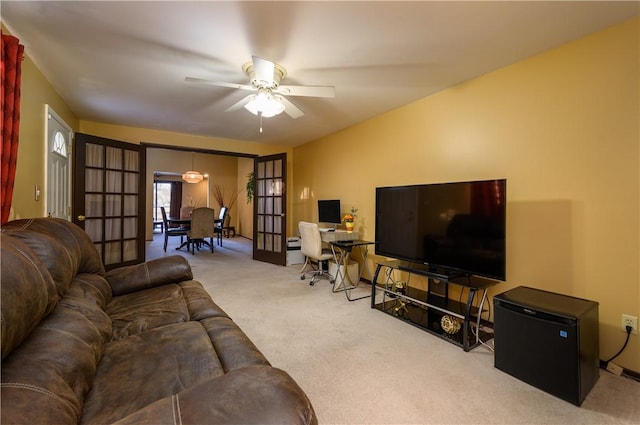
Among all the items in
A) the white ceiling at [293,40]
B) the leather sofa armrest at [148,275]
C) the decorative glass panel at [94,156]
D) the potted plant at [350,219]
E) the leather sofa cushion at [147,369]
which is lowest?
the leather sofa cushion at [147,369]

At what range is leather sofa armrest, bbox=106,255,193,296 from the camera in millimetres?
2090

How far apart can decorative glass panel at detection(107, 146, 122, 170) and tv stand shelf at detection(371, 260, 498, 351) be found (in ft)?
13.8

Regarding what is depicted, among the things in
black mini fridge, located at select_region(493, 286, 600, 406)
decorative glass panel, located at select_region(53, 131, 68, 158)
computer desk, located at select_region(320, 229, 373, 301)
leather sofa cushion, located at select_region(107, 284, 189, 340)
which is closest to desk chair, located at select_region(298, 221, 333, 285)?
computer desk, located at select_region(320, 229, 373, 301)

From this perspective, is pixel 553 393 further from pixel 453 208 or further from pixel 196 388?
pixel 196 388

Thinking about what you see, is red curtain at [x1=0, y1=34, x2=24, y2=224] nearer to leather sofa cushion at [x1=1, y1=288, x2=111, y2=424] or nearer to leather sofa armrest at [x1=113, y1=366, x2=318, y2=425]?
leather sofa cushion at [x1=1, y1=288, x2=111, y2=424]

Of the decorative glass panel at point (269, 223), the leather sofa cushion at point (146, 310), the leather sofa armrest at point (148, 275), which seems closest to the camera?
the leather sofa cushion at point (146, 310)

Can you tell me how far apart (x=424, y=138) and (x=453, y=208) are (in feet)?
3.76

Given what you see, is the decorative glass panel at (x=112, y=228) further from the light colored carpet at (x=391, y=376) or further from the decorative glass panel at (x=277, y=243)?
the decorative glass panel at (x=277, y=243)

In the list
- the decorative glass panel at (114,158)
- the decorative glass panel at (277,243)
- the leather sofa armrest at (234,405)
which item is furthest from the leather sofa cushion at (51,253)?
the decorative glass panel at (277,243)

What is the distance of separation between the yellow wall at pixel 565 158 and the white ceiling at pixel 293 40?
0.22 metres

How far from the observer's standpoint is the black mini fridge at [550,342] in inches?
65.9

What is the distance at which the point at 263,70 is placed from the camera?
218 cm

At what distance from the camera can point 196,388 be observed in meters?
0.76

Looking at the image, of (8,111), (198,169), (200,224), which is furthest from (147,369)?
(198,169)
